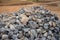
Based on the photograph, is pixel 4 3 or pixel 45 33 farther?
pixel 4 3

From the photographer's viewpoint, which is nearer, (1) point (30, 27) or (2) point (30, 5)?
(1) point (30, 27)

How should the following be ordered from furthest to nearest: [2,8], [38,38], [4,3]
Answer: [4,3]
[2,8]
[38,38]

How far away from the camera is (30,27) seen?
0.82 m

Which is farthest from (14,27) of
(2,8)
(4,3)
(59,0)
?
(59,0)

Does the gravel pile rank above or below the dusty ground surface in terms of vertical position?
above

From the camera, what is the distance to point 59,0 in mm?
1686

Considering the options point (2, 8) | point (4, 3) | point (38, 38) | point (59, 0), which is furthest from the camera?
point (59, 0)

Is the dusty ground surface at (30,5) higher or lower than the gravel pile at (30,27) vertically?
lower

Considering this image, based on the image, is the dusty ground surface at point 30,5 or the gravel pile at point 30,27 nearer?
the gravel pile at point 30,27

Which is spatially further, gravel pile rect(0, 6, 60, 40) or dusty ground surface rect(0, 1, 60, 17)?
dusty ground surface rect(0, 1, 60, 17)

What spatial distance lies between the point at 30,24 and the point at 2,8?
70cm

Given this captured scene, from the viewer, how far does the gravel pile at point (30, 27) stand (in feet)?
2.52

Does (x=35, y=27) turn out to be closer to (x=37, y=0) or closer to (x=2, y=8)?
(x=2, y=8)

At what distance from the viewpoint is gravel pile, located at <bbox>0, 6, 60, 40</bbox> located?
30.3 inches
